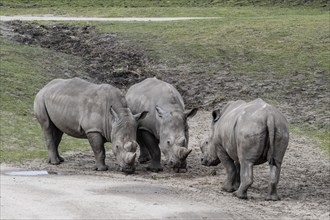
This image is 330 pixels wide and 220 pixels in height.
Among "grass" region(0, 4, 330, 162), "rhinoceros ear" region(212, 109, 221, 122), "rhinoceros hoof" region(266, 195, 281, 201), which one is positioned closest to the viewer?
→ "rhinoceros hoof" region(266, 195, 281, 201)

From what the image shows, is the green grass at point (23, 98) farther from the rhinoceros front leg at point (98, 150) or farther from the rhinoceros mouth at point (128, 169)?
the rhinoceros mouth at point (128, 169)

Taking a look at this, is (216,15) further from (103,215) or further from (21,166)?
(103,215)

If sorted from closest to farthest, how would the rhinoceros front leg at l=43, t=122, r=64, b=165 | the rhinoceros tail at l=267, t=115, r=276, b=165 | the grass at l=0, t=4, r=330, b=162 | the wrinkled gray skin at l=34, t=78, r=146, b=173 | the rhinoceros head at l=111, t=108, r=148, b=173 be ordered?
the rhinoceros tail at l=267, t=115, r=276, b=165 < the rhinoceros head at l=111, t=108, r=148, b=173 < the wrinkled gray skin at l=34, t=78, r=146, b=173 < the rhinoceros front leg at l=43, t=122, r=64, b=165 < the grass at l=0, t=4, r=330, b=162

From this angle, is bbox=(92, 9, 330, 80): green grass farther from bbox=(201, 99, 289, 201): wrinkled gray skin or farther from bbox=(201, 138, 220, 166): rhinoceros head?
bbox=(201, 99, 289, 201): wrinkled gray skin

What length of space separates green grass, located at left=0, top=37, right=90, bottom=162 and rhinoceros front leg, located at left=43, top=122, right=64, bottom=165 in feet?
1.53

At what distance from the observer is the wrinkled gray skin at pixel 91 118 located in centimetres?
1744

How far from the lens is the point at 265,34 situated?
3170 centimetres

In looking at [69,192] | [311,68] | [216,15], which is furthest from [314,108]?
[216,15]

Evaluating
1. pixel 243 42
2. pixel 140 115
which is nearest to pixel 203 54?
pixel 243 42

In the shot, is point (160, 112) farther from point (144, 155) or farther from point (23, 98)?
point (23, 98)

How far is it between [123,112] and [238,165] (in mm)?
2632

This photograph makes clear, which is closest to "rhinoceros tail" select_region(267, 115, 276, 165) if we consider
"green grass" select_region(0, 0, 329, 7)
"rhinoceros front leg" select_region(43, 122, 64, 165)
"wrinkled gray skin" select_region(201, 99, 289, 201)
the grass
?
"wrinkled gray skin" select_region(201, 99, 289, 201)

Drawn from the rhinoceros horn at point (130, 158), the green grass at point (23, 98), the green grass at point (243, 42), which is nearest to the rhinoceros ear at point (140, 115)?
the rhinoceros horn at point (130, 158)

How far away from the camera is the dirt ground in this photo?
46.9ft
